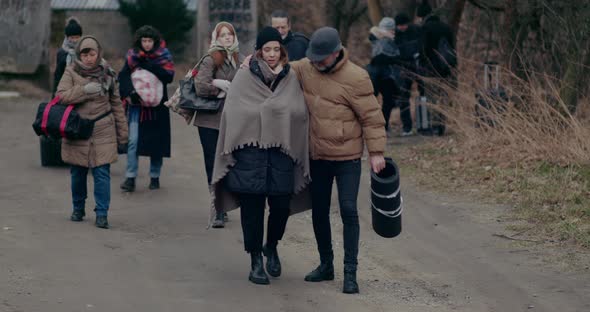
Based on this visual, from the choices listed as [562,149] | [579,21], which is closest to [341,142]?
[562,149]

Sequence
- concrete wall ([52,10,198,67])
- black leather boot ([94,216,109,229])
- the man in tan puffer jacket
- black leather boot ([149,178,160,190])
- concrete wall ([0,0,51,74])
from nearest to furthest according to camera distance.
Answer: the man in tan puffer jacket < black leather boot ([94,216,109,229]) < black leather boot ([149,178,160,190]) < concrete wall ([0,0,51,74]) < concrete wall ([52,10,198,67])

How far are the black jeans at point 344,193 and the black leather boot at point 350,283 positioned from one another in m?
0.03

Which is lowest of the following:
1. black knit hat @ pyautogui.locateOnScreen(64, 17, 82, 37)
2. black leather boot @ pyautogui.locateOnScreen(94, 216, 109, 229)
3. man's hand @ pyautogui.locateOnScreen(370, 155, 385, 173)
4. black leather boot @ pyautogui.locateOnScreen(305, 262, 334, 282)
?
black leather boot @ pyautogui.locateOnScreen(94, 216, 109, 229)

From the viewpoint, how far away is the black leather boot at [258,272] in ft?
26.5

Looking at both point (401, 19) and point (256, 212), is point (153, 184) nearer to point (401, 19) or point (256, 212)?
point (256, 212)

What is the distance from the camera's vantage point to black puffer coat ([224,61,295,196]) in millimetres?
7676

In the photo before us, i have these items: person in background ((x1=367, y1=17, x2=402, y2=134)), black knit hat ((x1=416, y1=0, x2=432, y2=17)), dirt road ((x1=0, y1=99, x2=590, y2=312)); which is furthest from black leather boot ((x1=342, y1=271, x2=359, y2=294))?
black knit hat ((x1=416, y1=0, x2=432, y2=17))

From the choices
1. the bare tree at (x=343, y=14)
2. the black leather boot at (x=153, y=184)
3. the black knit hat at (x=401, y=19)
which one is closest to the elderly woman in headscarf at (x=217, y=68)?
the black leather boot at (x=153, y=184)

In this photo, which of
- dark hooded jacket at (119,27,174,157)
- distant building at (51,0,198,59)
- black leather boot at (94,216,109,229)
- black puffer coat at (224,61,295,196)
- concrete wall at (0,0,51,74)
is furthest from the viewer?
distant building at (51,0,198,59)

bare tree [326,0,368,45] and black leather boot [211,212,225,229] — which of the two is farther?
bare tree [326,0,368,45]

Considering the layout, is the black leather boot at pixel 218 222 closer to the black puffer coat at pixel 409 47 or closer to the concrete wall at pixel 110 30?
the black puffer coat at pixel 409 47

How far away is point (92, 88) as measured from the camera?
32.2 ft

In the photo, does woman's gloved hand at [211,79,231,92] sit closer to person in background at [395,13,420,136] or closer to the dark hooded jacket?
the dark hooded jacket

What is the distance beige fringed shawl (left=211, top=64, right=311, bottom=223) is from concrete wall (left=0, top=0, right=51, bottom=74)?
41.7ft
